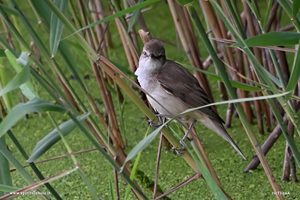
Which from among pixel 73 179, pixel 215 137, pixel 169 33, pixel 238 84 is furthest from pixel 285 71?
pixel 169 33

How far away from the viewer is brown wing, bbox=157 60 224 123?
150 cm

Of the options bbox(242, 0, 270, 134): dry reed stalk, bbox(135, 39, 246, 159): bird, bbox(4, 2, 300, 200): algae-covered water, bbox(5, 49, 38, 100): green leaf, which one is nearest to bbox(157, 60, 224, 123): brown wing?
bbox(135, 39, 246, 159): bird

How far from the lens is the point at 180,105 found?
1521 mm

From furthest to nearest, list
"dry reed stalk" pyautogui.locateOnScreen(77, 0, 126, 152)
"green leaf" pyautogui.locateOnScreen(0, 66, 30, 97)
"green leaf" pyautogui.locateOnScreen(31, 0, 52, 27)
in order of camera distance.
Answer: "dry reed stalk" pyautogui.locateOnScreen(77, 0, 126, 152) < "green leaf" pyautogui.locateOnScreen(31, 0, 52, 27) < "green leaf" pyautogui.locateOnScreen(0, 66, 30, 97)

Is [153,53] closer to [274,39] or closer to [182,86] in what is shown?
[182,86]

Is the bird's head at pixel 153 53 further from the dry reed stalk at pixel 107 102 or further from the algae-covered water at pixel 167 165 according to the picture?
the dry reed stalk at pixel 107 102

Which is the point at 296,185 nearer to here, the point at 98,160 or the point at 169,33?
the point at 98,160

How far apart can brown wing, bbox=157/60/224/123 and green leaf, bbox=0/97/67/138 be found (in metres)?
0.74

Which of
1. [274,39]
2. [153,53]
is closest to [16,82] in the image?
[274,39]

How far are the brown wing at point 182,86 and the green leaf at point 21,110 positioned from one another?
0.74 m

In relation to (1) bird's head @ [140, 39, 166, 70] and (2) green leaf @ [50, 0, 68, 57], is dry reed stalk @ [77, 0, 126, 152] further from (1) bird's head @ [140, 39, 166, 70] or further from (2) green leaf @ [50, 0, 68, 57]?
(2) green leaf @ [50, 0, 68, 57]

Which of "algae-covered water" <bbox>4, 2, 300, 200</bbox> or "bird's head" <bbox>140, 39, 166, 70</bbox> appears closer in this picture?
"bird's head" <bbox>140, 39, 166, 70</bbox>

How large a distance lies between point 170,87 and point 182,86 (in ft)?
→ 0.22

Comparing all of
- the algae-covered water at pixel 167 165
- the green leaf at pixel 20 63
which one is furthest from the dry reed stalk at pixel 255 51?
the green leaf at pixel 20 63
